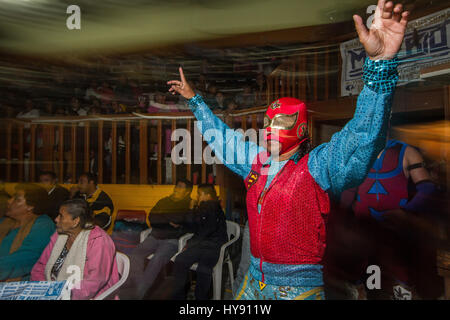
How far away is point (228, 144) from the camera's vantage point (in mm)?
1242

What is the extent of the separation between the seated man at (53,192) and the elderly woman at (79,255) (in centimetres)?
4

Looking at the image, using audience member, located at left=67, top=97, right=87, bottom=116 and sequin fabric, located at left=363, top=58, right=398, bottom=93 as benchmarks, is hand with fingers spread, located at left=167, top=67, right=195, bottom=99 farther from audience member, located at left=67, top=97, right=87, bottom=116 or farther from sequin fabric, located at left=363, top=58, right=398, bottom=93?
sequin fabric, located at left=363, top=58, right=398, bottom=93

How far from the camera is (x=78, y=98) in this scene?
157 centimetres

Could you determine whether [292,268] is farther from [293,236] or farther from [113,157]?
[113,157]

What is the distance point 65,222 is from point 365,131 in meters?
1.41

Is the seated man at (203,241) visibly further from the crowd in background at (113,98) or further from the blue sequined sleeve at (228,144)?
the crowd in background at (113,98)

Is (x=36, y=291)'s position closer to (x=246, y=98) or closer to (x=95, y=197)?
(x=95, y=197)

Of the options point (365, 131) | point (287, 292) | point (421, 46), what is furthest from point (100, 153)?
point (421, 46)

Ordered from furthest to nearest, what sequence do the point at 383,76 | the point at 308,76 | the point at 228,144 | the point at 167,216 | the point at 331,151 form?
the point at 167,216 < the point at 308,76 < the point at 228,144 < the point at 331,151 < the point at 383,76

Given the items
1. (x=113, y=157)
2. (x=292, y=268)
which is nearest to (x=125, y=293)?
(x=113, y=157)

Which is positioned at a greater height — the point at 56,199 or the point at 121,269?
the point at 56,199

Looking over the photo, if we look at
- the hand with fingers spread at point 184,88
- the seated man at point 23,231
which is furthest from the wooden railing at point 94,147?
the hand with fingers spread at point 184,88

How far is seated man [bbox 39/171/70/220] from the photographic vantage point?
1.56 m

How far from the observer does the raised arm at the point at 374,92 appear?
2.81 feet
